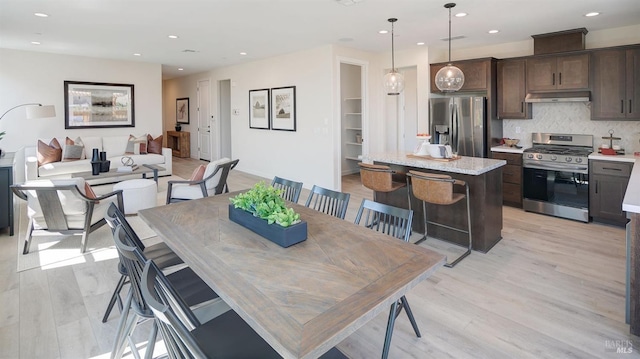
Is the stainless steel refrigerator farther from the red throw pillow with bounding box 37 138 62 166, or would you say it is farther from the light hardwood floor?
the red throw pillow with bounding box 37 138 62 166

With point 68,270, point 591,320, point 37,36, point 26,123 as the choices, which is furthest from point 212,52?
point 591,320

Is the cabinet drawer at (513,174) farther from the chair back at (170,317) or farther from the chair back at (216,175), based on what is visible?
the chair back at (170,317)

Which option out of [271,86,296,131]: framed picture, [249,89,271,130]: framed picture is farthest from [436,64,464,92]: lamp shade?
[249,89,271,130]: framed picture

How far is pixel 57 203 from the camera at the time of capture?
3.45 metres

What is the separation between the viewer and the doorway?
32.4 feet

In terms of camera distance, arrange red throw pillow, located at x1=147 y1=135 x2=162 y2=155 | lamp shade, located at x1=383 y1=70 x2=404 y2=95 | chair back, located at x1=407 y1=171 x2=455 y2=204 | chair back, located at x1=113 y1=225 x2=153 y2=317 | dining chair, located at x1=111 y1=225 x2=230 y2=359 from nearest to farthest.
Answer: chair back, located at x1=113 y1=225 x2=153 y2=317, dining chair, located at x1=111 y1=225 x2=230 y2=359, chair back, located at x1=407 y1=171 x2=455 y2=204, lamp shade, located at x1=383 y1=70 x2=404 y2=95, red throw pillow, located at x1=147 y1=135 x2=162 y2=155

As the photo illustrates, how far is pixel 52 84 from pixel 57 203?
16.4ft

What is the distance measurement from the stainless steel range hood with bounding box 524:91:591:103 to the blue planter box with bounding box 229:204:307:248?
15.7ft

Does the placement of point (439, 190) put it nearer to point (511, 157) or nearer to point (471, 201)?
point (471, 201)

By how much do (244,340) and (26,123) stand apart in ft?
25.3

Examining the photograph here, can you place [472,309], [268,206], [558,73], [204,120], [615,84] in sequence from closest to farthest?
[268,206]
[472,309]
[615,84]
[558,73]
[204,120]

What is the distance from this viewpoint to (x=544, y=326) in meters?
2.37

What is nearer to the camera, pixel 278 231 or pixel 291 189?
pixel 278 231

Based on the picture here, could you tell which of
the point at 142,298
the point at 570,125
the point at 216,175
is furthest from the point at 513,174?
the point at 142,298
